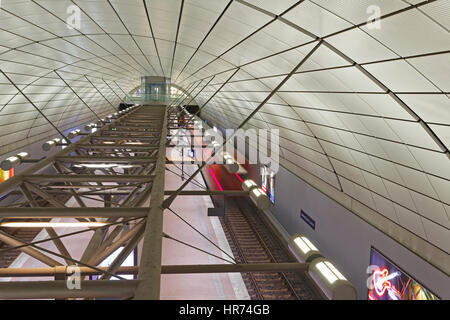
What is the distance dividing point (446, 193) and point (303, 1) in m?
5.11

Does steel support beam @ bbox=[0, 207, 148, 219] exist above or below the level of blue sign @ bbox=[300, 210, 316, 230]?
above

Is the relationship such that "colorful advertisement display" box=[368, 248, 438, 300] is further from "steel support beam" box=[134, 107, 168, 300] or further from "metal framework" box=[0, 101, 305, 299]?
"steel support beam" box=[134, 107, 168, 300]

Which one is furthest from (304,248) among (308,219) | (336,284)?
(308,219)

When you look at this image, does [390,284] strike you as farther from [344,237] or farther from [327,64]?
[327,64]

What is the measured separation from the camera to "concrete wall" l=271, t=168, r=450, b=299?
9095 mm

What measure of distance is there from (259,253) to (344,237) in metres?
5.35

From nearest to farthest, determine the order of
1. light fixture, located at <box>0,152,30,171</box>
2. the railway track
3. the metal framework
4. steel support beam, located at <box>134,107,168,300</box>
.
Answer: steel support beam, located at <box>134,107,168,300</box>
the metal framework
light fixture, located at <box>0,152,30,171</box>
the railway track

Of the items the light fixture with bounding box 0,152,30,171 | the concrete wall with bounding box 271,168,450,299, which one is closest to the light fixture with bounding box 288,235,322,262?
the concrete wall with bounding box 271,168,450,299

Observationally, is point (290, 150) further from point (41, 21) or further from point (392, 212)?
point (41, 21)

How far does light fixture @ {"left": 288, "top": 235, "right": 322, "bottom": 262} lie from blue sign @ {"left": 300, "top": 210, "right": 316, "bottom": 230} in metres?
11.1

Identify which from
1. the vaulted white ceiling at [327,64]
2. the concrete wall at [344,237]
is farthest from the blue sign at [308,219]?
the vaulted white ceiling at [327,64]

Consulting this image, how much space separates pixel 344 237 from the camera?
527 inches
